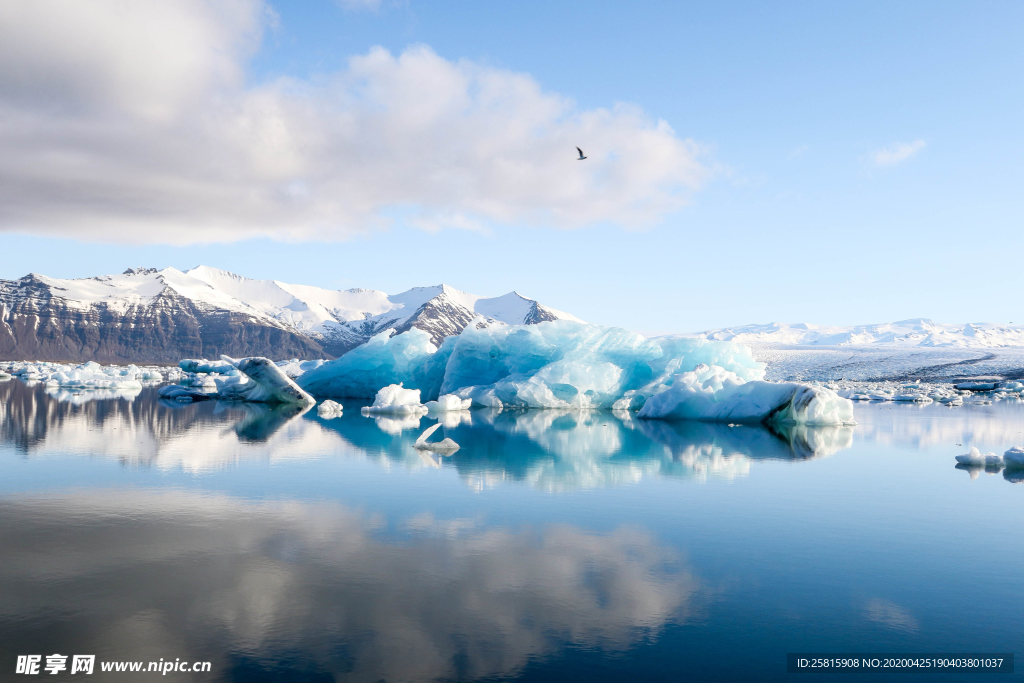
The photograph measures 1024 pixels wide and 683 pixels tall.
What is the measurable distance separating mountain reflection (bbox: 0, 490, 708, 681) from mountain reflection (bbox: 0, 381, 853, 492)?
3613 millimetres

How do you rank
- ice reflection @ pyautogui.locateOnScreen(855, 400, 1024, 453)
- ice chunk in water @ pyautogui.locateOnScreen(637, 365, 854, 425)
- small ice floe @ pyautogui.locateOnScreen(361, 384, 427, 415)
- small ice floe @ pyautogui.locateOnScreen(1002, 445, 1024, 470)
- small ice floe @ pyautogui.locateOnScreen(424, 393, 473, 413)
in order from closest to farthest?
small ice floe @ pyautogui.locateOnScreen(1002, 445, 1024, 470) → ice reflection @ pyautogui.locateOnScreen(855, 400, 1024, 453) → ice chunk in water @ pyautogui.locateOnScreen(637, 365, 854, 425) → small ice floe @ pyautogui.locateOnScreen(361, 384, 427, 415) → small ice floe @ pyautogui.locateOnScreen(424, 393, 473, 413)

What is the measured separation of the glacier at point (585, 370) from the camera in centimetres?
2441

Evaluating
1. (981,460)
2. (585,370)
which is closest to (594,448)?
(981,460)

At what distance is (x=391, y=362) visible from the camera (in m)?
35.0

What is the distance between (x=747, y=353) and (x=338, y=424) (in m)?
18.0

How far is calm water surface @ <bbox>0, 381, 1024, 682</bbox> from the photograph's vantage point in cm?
460

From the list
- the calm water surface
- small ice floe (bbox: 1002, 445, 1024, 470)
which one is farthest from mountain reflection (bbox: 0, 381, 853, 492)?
small ice floe (bbox: 1002, 445, 1024, 470)

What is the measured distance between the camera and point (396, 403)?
85.5 ft

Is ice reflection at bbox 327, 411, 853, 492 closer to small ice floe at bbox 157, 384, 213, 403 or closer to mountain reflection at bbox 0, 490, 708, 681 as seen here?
mountain reflection at bbox 0, 490, 708, 681

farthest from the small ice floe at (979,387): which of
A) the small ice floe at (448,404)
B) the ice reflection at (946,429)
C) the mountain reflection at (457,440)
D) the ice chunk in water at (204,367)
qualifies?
the ice chunk in water at (204,367)

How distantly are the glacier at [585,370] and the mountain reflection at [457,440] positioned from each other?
140cm

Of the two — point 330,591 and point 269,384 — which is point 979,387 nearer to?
point 269,384

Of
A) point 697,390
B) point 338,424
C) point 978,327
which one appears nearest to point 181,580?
point 338,424

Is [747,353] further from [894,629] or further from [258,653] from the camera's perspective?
[258,653]
